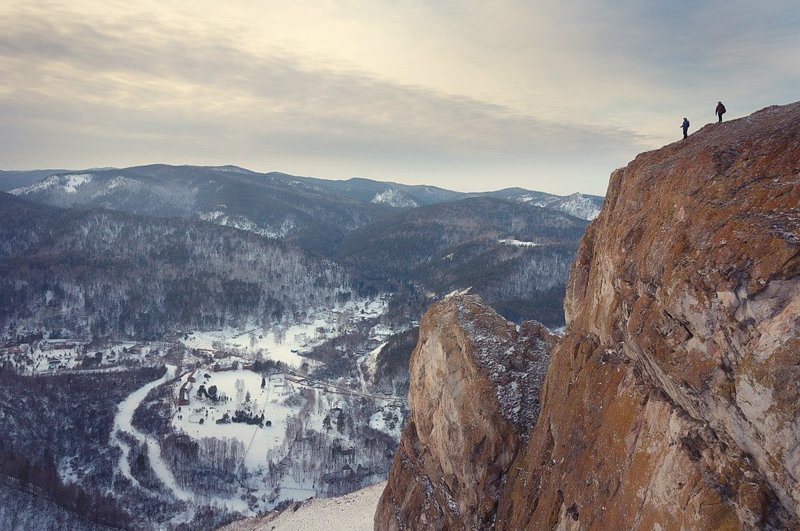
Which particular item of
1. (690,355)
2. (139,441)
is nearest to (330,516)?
(690,355)

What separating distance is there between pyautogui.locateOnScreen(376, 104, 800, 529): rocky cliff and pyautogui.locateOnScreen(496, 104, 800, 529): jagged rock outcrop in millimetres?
49

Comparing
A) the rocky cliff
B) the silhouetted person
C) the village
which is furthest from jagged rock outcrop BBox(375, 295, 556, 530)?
the village

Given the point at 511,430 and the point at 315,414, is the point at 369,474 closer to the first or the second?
the point at 315,414

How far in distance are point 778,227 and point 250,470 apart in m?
111

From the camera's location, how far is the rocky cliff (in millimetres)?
12930

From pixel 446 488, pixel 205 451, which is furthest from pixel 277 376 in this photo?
pixel 446 488

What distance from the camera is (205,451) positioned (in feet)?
365

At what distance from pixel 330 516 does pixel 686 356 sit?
179 feet

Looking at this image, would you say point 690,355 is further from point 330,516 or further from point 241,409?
point 241,409

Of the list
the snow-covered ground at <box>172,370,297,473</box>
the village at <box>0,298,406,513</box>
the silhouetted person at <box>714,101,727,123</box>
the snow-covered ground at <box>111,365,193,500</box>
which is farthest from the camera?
the snow-covered ground at <box>172,370,297,473</box>

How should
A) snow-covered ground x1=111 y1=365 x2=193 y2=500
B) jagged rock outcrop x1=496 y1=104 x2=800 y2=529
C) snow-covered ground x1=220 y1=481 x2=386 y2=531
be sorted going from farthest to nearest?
snow-covered ground x1=111 y1=365 x2=193 y2=500
snow-covered ground x1=220 y1=481 x2=386 y2=531
jagged rock outcrop x1=496 y1=104 x2=800 y2=529

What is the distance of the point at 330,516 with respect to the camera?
59.3m

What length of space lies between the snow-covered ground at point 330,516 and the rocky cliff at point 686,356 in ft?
113

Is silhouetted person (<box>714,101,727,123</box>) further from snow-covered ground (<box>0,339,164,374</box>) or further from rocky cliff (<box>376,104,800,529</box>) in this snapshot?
snow-covered ground (<box>0,339,164,374</box>)
